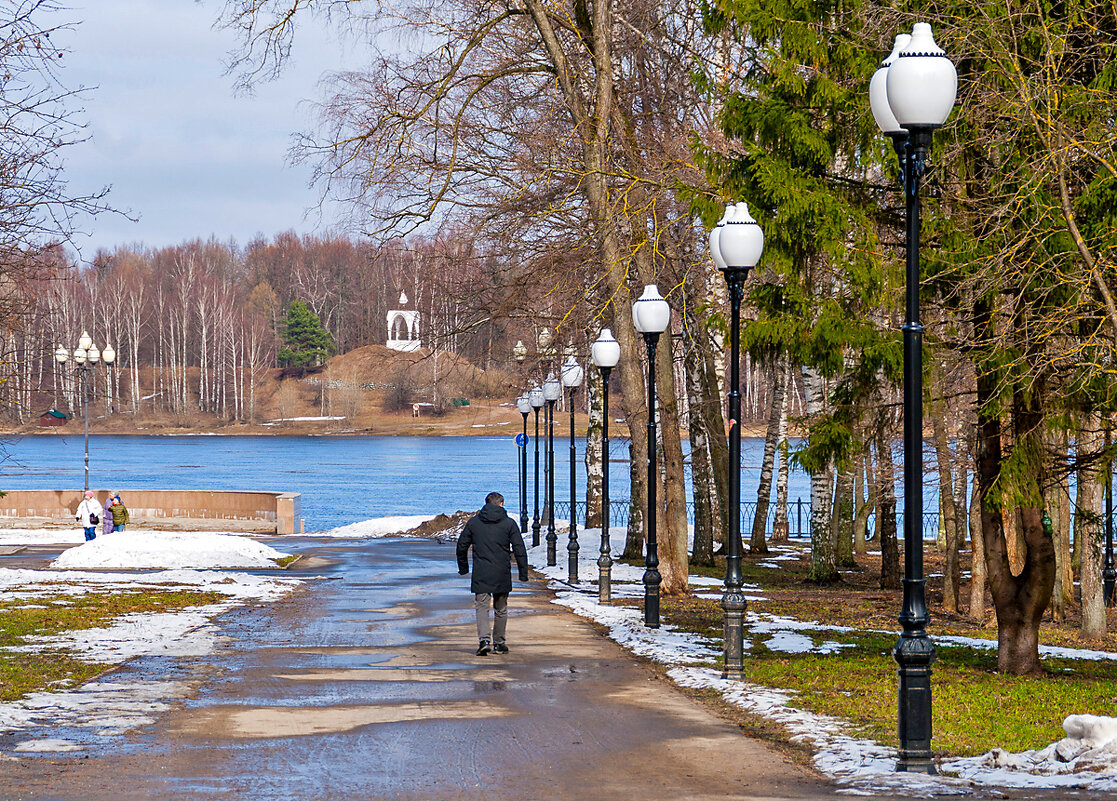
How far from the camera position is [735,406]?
13117mm

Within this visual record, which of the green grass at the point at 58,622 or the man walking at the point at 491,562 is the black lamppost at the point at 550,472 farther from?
the man walking at the point at 491,562

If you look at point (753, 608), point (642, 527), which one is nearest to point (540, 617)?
point (753, 608)

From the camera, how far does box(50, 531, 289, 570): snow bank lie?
2791 centimetres

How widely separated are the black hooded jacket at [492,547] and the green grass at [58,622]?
157 inches

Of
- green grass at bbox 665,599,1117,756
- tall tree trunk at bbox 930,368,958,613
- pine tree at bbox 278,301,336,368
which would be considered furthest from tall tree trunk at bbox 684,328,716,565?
pine tree at bbox 278,301,336,368

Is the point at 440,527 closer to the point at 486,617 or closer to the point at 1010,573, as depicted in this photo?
the point at 486,617

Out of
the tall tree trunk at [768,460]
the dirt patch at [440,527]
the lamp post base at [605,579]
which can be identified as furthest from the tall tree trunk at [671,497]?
the dirt patch at [440,527]

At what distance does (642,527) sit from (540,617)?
13.0 metres

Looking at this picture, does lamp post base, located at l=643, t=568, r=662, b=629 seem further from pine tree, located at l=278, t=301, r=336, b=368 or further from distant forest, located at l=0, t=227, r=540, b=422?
pine tree, located at l=278, t=301, r=336, b=368

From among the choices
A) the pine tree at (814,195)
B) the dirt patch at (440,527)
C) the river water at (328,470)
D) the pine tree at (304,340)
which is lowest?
the river water at (328,470)

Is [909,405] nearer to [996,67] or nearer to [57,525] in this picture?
[996,67]

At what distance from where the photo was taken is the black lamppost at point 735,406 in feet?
40.8

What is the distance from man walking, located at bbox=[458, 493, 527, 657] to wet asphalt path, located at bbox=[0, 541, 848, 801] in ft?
1.10

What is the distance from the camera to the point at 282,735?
9.50 meters
